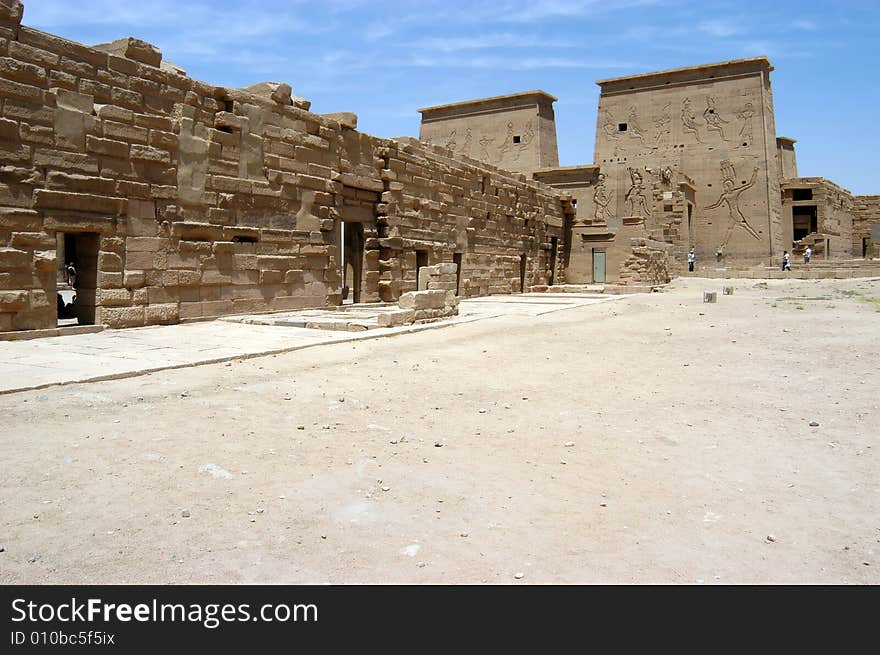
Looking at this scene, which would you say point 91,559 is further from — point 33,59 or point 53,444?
point 33,59

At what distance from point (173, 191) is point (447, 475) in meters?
8.46

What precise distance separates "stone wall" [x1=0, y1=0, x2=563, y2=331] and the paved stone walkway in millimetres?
812

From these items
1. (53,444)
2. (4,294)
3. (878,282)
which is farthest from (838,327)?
(878,282)

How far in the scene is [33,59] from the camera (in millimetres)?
8695

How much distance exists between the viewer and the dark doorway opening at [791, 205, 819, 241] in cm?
3450

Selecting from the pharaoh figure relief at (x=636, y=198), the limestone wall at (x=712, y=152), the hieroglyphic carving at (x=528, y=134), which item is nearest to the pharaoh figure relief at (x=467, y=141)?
the hieroglyphic carving at (x=528, y=134)

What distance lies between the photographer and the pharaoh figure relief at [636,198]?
2944cm

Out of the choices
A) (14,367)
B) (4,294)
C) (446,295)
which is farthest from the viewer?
(446,295)

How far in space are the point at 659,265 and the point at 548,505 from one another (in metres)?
21.4

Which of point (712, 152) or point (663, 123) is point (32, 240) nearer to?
point (712, 152)

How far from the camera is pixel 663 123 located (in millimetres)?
33000

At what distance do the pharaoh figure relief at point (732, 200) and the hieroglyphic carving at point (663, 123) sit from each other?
3.29 meters

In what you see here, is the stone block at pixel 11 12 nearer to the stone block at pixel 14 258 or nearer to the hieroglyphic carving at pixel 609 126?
the stone block at pixel 14 258

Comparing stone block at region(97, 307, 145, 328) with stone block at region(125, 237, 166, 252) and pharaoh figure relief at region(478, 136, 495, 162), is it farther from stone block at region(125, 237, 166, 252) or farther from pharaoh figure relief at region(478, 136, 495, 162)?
pharaoh figure relief at region(478, 136, 495, 162)
